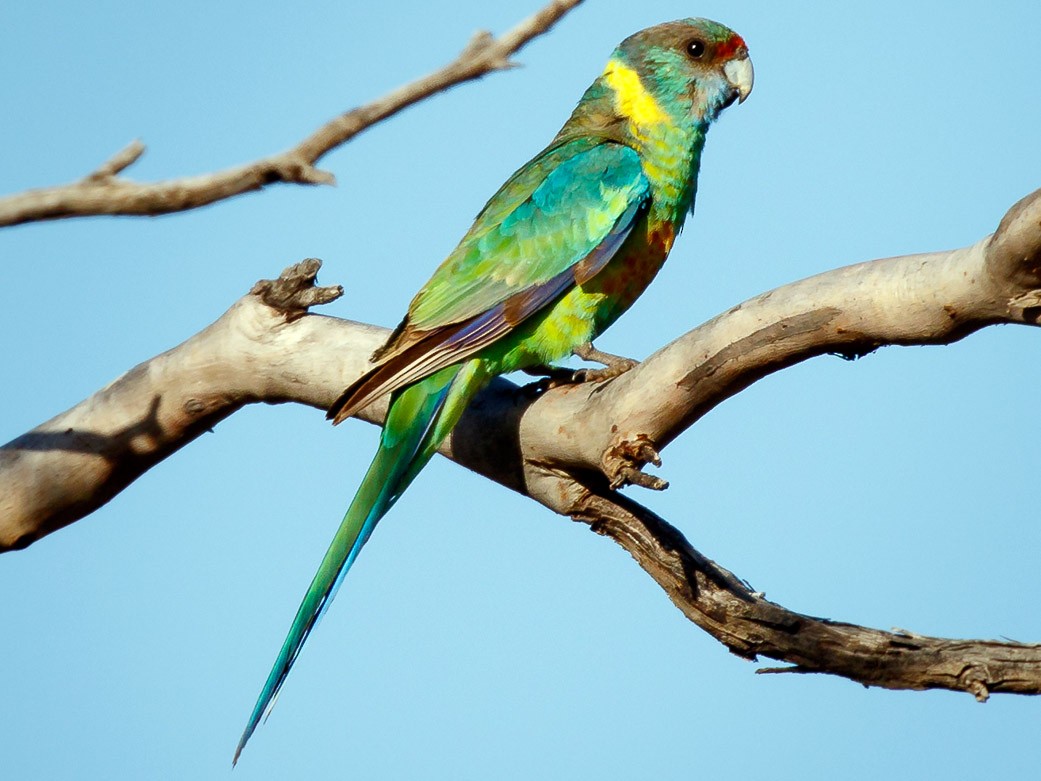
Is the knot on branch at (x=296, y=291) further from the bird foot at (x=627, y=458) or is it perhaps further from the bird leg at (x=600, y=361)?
the bird foot at (x=627, y=458)

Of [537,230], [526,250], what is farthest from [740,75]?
[526,250]

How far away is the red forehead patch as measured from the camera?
5.91 meters

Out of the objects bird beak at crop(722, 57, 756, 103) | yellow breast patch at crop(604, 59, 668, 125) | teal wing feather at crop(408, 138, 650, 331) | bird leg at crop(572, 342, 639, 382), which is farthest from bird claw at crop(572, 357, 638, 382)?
bird beak at crop(722, 57, 756, 103)

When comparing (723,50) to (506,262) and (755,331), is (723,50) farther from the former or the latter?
(755,331)

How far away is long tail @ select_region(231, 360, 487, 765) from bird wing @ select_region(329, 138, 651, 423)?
4.8 inches

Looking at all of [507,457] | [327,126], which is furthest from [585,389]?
[327,126]

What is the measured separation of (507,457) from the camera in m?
4.67

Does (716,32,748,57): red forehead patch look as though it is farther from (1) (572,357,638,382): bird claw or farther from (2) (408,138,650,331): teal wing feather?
(1) (572,357,638,382): bird claw

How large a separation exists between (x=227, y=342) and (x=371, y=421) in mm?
702

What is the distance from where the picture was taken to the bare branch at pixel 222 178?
2.30 metres

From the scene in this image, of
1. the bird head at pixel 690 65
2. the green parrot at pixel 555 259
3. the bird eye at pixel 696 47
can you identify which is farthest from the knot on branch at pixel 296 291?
the bird eye at pixel 696 47

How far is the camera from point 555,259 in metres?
5.08

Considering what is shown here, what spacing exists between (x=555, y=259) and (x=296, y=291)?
109 centimetres

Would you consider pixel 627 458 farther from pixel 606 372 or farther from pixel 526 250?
pixel 526 250
